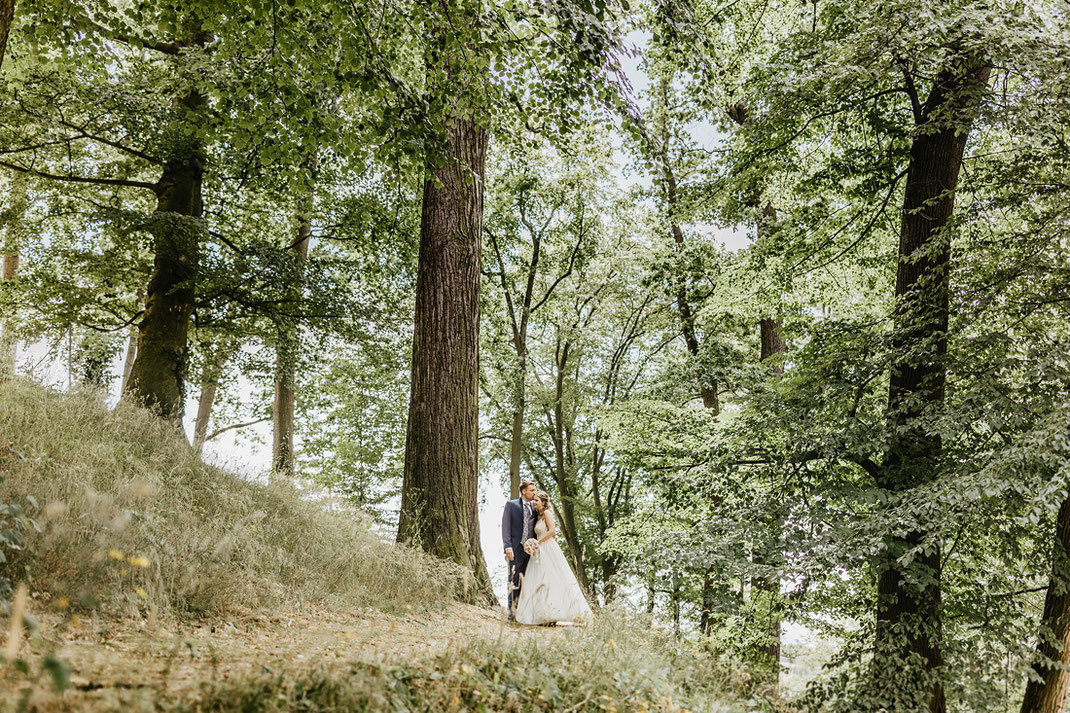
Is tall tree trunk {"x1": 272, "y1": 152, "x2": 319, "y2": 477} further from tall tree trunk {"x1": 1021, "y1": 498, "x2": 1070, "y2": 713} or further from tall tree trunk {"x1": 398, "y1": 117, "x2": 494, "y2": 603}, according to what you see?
tall tree trunk {"x1": 1021, "y1": 498, "x2": 1070, "y2": 713}

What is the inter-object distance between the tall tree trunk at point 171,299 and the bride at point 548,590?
5.86m

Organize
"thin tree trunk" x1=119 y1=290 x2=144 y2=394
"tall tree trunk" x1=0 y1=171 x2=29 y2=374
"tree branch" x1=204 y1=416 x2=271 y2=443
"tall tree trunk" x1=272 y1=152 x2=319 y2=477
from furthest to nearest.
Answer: "tree branch" x1=204 y1=416 x2=271 y2=443 < "thin tree trunk" x1=119 y1=290 x2=144 y2=394 < "tall tree trunk" x1=0 y1=171 x2=29 y2=374 < "tall tree trunk" x1=272 y1=152 x2=319 y2=477

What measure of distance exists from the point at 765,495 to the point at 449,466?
4226 mm

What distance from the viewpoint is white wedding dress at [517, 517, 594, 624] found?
760cm

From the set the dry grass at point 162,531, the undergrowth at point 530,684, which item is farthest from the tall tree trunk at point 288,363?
the undergrowth at point 530,684

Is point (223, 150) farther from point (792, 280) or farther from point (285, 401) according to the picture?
point (792, 280)

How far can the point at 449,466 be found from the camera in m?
7.71

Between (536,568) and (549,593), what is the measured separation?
34 cm

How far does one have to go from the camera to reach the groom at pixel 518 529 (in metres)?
8.22

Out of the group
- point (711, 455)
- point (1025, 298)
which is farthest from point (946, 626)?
point (1025, 298)

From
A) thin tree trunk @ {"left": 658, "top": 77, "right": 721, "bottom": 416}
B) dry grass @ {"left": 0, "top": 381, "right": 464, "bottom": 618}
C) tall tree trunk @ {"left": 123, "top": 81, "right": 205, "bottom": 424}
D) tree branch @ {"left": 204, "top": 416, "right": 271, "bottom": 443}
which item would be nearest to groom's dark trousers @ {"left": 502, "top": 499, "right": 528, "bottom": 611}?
dry grass @ {"left": 0, "top": 381, "right": 464, "bottom": 618}

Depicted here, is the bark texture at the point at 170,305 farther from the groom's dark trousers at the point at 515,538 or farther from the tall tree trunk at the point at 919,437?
the tall tree trunk at the point at 919,437

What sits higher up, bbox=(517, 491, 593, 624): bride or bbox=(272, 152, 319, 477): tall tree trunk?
bbox=(272, 152, 319, 477): tall tree trunk

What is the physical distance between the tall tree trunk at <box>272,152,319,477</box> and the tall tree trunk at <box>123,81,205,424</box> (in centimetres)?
157
